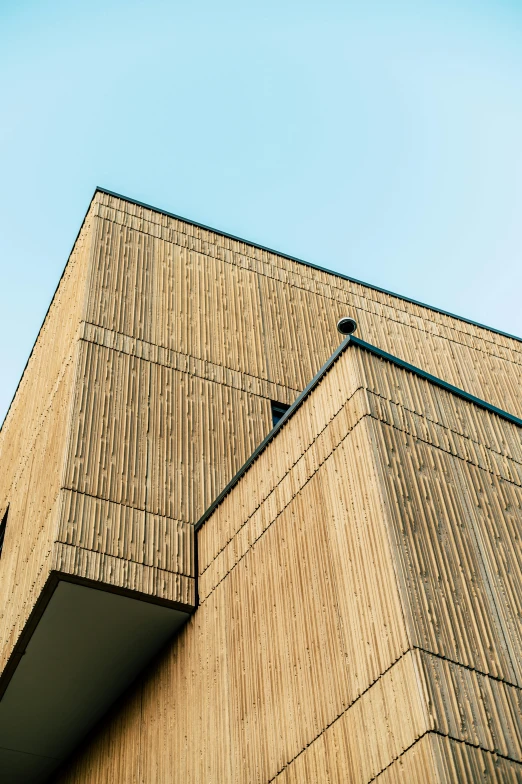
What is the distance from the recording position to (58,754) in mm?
15133

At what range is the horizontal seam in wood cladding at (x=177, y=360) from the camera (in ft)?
49.4

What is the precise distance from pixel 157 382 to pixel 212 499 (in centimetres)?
243

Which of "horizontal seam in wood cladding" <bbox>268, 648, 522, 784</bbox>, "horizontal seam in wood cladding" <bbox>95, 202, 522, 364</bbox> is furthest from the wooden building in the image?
"horizontal seam in wood cladding" <bbox>95, 202, 522, 364</bbox>

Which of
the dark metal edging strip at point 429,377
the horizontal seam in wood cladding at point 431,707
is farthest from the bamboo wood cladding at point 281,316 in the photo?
the horizontal seam in wood cladding at point 431,707

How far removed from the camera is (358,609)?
894 cm

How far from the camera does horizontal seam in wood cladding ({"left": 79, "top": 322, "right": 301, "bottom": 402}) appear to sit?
15070 mm

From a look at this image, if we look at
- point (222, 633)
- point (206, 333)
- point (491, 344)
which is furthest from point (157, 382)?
point (491, 344)

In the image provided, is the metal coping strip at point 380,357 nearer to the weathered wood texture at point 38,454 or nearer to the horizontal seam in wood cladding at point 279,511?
the horizontal seam in wood cladding at point 279,511

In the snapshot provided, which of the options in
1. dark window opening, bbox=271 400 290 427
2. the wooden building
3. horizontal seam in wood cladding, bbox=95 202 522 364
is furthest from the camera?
horizontal seam in wood cladding, bbox=95 202 522 364

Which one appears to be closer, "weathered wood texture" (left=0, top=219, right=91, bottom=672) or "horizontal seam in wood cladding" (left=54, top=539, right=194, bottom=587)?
"horizontal seam in wood cladding" (left=54, top=539, right=194, bottom=587)

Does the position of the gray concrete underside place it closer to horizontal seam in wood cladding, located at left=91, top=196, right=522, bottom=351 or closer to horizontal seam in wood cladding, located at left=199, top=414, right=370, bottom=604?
horizontal seam in wood cladding, located at left=199, top=414, right=370, bottom=604

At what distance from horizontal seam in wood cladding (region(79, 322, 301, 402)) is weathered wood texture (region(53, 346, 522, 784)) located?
3.59 metres

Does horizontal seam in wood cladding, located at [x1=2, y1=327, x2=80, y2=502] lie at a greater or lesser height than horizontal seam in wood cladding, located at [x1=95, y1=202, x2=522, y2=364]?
lesser

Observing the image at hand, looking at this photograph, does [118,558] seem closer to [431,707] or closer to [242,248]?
[431,707]
